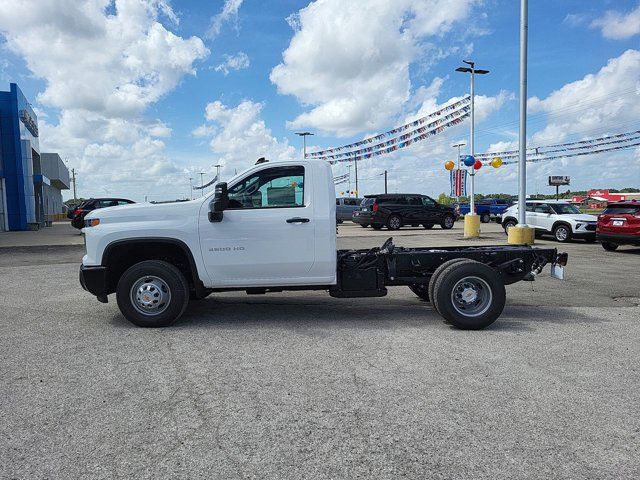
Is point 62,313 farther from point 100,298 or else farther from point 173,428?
point 173,428

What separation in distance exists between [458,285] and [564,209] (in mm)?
15907

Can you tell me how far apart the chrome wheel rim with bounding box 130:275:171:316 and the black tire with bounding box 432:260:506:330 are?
323 centimetres

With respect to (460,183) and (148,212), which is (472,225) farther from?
(148,212)

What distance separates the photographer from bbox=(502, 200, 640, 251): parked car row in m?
14.5

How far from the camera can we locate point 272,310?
7.19 meters

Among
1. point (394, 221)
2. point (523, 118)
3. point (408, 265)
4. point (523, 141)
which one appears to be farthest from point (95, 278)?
point (394, 221)

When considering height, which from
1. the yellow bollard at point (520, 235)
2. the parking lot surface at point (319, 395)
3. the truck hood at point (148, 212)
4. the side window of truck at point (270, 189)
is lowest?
the parking lot surface at point (319, 395)

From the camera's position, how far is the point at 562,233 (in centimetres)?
1927

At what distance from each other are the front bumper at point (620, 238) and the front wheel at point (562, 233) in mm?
3771

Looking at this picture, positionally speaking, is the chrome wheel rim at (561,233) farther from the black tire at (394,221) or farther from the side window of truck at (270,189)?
the side window of truck at (270,189)

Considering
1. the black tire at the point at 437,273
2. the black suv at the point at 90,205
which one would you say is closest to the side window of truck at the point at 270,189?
the black tire at the point at 437,273

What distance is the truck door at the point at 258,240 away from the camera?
6121 millimetres

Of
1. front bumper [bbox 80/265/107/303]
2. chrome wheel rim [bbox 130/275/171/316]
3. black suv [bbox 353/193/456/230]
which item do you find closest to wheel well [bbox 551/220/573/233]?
black suv [bbox 353/193/456/230]

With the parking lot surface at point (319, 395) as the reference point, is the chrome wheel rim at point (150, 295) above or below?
above
